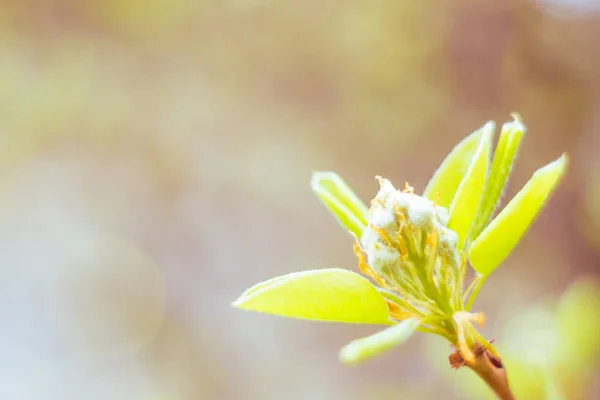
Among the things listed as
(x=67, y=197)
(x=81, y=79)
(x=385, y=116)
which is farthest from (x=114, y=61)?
(x=385, y=116)

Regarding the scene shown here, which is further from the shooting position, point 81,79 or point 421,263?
point 81,79

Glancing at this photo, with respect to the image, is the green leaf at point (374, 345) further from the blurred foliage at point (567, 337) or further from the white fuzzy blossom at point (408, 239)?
the blurred foliage at point (567, 337)

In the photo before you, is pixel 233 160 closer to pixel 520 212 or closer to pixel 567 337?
pixel 567 337

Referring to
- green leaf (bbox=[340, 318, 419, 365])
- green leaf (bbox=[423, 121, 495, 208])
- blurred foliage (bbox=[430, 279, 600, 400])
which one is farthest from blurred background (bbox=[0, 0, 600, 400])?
green leaf (bbox=[340, 318, 419, 365])

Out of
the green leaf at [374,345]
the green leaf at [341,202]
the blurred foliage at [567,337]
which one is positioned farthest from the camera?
the blurred foliage at [567,337]

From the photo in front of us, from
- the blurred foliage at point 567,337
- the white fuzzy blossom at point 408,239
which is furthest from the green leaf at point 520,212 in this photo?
the blurred foliage at point 567,337

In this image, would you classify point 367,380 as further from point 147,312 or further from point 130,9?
point 130,9
